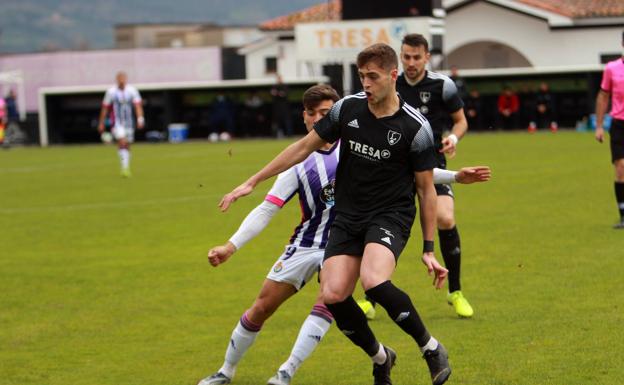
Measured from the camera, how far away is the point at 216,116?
4797cm

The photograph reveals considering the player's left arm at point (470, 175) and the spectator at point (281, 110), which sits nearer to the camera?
the player's left arm at point (470, 175)

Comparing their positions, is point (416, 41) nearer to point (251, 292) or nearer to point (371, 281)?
point (251, 292)

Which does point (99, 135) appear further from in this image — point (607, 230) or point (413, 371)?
point (413, 371)

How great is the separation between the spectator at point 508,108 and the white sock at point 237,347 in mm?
37022

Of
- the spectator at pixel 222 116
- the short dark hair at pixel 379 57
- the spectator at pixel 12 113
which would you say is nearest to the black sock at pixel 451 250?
the short dark hair at pixel 379 57

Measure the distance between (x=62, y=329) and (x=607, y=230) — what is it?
741 cm

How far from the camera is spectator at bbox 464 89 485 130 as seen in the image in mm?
44125

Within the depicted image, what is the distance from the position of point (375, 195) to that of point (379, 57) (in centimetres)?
84

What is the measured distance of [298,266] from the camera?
7699mm

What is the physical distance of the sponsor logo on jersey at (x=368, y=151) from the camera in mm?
7176

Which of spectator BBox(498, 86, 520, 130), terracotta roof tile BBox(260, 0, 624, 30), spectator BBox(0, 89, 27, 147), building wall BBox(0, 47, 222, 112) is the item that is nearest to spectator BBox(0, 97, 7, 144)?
spectator BBox(0, 89, 27, 147)

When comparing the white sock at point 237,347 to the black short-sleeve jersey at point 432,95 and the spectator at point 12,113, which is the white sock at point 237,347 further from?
the spectator at point 12,113

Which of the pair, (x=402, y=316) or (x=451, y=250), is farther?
(x=451, y=250)

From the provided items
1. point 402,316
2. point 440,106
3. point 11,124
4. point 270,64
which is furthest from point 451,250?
point 270,64
